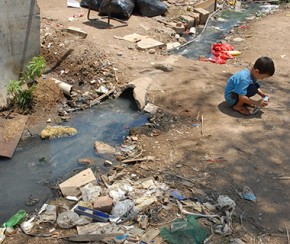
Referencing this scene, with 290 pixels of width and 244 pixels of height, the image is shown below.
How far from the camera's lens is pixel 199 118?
17.4 ft

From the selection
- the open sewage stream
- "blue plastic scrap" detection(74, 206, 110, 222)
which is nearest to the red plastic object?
the open sewage stream

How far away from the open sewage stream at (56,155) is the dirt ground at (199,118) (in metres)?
0.35

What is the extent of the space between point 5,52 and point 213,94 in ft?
10.2

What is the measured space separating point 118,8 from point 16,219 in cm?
640

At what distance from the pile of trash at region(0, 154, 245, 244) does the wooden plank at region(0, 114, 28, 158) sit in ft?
3.85

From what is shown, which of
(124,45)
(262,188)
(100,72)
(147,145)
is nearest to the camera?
(262,188)

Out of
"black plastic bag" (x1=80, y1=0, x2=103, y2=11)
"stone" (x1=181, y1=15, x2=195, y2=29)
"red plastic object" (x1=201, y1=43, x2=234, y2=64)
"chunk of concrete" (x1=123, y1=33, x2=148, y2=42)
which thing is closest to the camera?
"red plastic object" (x1=201, y1=43, x2=234, y2=64)

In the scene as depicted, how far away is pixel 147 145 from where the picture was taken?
475cm

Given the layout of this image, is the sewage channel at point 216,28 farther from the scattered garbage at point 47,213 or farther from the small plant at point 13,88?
the scattered garbage at point 47,213

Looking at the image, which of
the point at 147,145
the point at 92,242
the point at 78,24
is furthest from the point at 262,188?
the point at 78,24

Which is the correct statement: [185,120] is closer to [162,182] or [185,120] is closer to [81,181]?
[162,182]

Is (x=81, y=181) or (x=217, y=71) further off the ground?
(x=217, y=71)

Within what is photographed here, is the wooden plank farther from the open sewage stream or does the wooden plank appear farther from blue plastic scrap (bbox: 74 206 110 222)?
blue plastic scrap (bbox: 74 206 110 222)

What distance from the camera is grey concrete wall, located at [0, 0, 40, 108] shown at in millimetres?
5320
